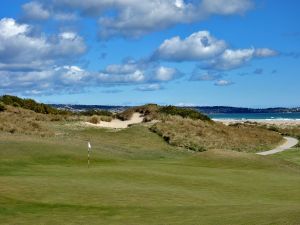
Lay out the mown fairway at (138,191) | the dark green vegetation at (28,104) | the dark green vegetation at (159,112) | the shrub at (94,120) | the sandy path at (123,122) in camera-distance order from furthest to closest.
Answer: the dark green vegetation at (28,104) < the dark green vegetation at (159,112) < the sandy path at (123,122) < the shrub at (94,120) < the mown fairway at (138,191)

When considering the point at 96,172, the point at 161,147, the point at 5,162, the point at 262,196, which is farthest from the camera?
the point at 161,147

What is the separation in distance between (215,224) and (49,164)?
1926 cm

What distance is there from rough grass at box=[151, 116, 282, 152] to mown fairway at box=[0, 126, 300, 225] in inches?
787

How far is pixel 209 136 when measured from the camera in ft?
206

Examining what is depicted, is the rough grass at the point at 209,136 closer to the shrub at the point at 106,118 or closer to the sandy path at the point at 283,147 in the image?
the sandy path at the point at 283,147

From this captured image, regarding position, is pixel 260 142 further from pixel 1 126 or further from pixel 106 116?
pixel 1 126

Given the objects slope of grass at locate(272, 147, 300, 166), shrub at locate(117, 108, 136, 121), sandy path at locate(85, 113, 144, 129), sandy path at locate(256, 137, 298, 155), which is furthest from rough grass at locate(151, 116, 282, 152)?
shrub at locate(117, 108, 136, 121)

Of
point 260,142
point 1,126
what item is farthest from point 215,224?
point 260,142

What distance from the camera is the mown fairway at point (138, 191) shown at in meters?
16.3

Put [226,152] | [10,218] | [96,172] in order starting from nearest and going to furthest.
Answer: [10,218]
[96,172]
[226,152]

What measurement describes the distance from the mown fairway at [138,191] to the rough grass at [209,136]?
20.0 metres

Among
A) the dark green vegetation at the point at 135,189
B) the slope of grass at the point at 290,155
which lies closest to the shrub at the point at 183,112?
the slope of grass at the point at 290,155

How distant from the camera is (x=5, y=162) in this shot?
30.7m

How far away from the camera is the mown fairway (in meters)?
16.3
